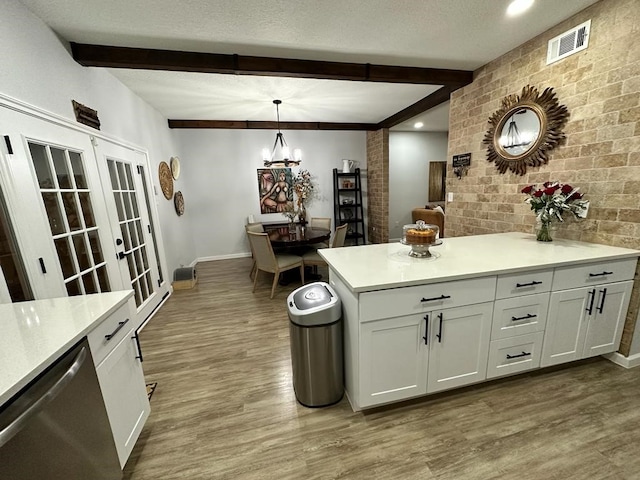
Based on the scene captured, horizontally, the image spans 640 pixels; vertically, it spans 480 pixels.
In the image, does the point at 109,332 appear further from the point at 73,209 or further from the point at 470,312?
the point at 470,312

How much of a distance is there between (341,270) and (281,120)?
13.4 feet

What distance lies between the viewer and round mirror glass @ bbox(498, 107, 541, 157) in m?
2.26

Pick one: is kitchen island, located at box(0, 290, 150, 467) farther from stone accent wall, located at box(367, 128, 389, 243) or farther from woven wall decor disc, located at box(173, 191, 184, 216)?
stone accent wall, located at box(367, 128, 389, 243)

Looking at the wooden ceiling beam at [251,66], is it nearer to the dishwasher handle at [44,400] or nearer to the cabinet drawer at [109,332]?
the cabinet drawer at [109,332]

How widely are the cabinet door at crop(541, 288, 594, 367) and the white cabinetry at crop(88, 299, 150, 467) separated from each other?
248cm

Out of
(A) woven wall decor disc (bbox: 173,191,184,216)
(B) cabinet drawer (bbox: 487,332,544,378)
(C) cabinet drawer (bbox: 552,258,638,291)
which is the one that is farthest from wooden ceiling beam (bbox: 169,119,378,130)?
(B) cabinet drawer (bbox: 487,332,544,378)

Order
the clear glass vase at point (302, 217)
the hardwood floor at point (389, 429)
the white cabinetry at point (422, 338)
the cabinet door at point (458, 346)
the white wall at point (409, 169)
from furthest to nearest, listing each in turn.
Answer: the white wall at point (409, 169) → the clear glass vase at point (302, 217) → the cabinet door at point (458, 346) → the white cabinetry at point (422, 338) → the hardwood floor at point (389, 429)

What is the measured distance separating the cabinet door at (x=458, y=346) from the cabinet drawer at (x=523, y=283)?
12cm

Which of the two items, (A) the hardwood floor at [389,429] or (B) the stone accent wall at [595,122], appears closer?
(A) the hardwood floor at [389,429]

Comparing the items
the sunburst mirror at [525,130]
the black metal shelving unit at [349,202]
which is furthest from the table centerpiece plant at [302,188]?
the sunburst mirror at [525,130]

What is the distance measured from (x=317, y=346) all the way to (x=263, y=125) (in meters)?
4.33

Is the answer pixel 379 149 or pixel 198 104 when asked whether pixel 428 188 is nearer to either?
pixel 379 149

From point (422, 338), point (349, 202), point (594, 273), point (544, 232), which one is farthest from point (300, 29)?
point (349, 202)

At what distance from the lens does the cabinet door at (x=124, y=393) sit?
1.14 metres
